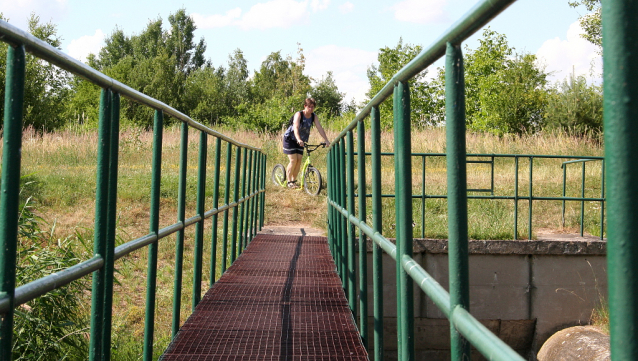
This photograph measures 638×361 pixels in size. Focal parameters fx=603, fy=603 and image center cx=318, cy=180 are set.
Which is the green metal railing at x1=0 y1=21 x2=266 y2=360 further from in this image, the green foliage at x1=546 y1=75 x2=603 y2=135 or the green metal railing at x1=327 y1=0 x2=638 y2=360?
the green foliage at x1=546 y1=75 x2=603 y2=135

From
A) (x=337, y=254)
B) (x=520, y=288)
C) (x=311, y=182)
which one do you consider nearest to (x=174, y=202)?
(x=311, y=182)

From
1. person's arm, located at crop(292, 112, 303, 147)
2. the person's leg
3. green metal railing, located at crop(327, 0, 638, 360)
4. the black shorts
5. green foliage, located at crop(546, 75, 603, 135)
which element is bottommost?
green metal railing, located at crop(327, 0, 638, 360)

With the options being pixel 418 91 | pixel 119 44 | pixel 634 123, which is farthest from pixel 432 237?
pixel 119 44

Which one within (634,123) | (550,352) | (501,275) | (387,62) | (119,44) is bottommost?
(550,352)

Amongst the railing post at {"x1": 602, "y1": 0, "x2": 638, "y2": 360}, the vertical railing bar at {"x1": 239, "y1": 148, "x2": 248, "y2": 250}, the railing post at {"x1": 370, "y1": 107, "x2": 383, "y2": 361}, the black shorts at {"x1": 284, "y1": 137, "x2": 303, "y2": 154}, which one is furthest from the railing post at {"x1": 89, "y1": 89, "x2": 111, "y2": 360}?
the black shorts at {"x1": 284, "y1": 137, "x2": 303, "y2": 154}

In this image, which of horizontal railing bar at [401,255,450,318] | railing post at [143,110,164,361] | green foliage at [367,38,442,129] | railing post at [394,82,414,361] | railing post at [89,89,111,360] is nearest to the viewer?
horizontal railing bar at [401,255,450,318]

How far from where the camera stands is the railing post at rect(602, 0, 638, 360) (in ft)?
1.98

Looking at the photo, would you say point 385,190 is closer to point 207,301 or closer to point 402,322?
point 207,301

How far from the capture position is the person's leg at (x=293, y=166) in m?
10.8

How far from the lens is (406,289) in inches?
76.4

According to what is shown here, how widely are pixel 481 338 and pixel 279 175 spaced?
11713 millimetres

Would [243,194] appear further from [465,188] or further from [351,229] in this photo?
[465,188]

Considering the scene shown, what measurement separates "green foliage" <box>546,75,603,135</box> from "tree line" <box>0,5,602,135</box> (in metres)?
0.04

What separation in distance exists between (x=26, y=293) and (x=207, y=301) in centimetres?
278
